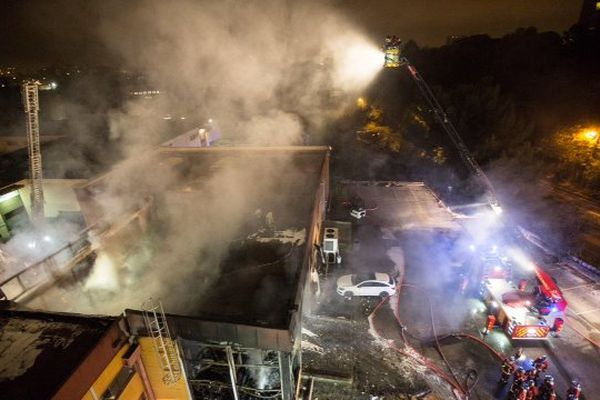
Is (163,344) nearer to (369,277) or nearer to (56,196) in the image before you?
(369,277)

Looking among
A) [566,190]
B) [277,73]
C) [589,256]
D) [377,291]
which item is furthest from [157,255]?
[566,190]

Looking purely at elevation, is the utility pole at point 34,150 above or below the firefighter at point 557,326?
above

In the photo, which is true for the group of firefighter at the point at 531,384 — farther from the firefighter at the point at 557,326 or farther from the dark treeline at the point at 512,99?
the dark treeline at the point at 512,99

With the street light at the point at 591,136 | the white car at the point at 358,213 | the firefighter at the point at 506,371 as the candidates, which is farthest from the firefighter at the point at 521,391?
the street light at the point at 591,136

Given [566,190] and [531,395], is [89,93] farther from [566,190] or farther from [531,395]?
[566,190]

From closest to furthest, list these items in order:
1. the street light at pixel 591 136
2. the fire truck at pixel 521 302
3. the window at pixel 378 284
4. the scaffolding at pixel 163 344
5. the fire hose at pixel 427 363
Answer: the scaffolding at pixel 163 344 < the fire hose at pixel 427 363 < the fire truck at pixel 521 302 < the window at pixel 378 284 < the street light at pixel 591 136

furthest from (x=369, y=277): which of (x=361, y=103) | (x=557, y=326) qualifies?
(x=361, y=103)
